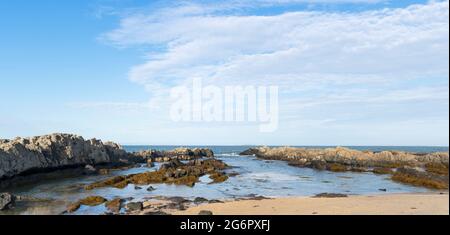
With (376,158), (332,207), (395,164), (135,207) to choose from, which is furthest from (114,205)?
(376,158)

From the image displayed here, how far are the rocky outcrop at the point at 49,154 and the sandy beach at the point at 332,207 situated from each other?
2330 centimetres

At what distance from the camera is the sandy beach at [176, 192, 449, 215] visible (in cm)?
1949

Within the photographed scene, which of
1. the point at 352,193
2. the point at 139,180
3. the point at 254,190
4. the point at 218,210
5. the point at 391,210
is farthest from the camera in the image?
the point at 139,180

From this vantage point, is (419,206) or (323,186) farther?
(323,186)

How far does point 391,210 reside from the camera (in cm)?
1969

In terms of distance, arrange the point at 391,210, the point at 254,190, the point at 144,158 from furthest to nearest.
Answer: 1. the point at 144,158
2. the point at 254,190
3. the point at 391,210

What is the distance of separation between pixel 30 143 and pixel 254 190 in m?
27.8

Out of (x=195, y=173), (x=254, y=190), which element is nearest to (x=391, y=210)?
(x=254, y=190)

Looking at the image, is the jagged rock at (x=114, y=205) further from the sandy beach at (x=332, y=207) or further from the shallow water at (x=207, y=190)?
the sandy beach at (x=332, y=207)

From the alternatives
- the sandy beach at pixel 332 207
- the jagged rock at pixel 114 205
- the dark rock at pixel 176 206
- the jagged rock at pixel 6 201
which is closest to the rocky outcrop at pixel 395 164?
the sandy beach at pixel 332 207

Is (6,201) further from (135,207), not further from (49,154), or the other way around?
(49,154)

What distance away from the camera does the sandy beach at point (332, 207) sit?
1949 centimetres

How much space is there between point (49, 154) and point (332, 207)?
3509 centimetres
